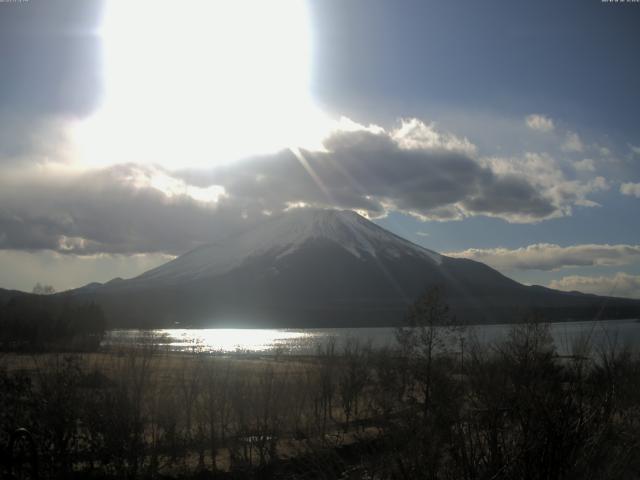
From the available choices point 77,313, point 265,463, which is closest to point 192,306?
point 77,313

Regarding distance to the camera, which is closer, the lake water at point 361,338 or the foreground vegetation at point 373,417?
the foreground vegetation at point 373,417

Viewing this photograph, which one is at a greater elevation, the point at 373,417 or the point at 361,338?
the point at 373,417

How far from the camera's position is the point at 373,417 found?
1345cm

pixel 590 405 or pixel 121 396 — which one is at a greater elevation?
pixel 590 405

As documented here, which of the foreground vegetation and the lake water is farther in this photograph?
the lake water

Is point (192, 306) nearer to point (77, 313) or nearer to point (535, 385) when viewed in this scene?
point (77, 313)

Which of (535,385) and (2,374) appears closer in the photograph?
(535,385)

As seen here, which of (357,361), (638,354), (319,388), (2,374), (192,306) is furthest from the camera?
(192,306)

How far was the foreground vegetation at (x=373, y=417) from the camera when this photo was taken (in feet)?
15.4

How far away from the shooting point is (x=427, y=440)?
15.6ft

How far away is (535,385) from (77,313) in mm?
61517

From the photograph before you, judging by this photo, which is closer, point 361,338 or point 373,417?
point 373,417

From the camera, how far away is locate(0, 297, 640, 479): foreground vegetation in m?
4.68

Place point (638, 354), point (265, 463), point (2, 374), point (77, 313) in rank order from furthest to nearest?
point (77, 313) < point (638, 354) < point (265, 463) < point (2, 374)
